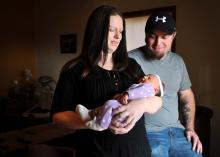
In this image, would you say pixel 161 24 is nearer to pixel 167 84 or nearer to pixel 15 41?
pixel 167 84

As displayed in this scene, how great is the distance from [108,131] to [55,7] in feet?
15.3

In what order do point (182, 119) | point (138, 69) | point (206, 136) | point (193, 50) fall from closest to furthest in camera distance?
point (138, 69), point (182, 119), point (206, 136), point (193, 50)

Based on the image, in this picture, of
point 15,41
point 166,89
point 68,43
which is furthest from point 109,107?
point 15,41

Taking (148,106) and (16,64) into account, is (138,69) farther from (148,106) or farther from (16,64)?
(16,64)

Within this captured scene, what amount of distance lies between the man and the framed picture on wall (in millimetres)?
3388

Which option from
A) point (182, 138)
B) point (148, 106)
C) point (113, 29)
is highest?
point (113, 29)

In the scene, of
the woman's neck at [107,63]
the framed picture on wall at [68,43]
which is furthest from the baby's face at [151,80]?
the framed picture on wall at [68,43]

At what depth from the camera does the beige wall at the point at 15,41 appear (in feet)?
18.6

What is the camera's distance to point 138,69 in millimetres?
1473

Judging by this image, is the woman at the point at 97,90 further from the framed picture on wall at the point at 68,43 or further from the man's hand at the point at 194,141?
the framed picture on wall at the point at 68,43

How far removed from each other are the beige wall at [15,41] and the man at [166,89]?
14.3 feet

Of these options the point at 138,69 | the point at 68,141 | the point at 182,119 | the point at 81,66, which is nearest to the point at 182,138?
the point at 182,119

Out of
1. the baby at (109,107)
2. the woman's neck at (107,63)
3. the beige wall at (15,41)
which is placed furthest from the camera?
the beige wall at (15,41)

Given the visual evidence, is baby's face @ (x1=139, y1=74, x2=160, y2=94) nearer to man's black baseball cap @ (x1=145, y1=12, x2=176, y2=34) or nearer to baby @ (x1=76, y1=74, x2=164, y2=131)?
baby @ (x1=76, y1=74, x2=164, y2=131)
